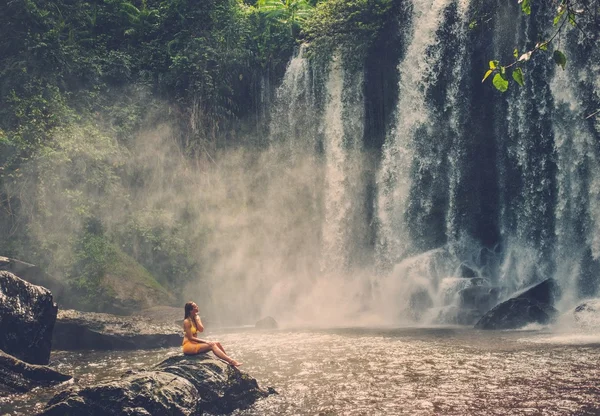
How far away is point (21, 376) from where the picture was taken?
433 inches

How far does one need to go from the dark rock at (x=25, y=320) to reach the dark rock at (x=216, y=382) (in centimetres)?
486

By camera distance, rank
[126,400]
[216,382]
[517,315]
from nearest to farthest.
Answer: [126,400]
[216,382]
[517,315]

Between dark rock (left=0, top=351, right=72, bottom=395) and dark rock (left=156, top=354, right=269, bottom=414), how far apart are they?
2.93m

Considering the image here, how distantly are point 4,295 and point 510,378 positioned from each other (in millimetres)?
10399

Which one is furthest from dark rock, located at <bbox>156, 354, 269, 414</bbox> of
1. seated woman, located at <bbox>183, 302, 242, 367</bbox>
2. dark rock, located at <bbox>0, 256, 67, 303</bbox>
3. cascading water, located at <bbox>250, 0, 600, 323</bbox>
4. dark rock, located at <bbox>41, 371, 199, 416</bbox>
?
cascading water, located at <bbox>250, 0, 600, 323</bbox>

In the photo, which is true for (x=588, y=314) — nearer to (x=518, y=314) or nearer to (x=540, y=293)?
(x=518, y=314)

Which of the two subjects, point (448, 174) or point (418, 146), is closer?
point (448, 174)

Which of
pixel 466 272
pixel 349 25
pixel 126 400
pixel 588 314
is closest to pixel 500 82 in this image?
pixel 126 400

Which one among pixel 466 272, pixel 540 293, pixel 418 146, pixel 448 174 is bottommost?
pixel 540 293

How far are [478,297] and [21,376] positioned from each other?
16.2 meters

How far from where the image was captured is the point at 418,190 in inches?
1096

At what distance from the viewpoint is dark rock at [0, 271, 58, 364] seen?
12.8m

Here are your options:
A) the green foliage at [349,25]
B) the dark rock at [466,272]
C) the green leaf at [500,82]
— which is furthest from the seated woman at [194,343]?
the green foliage at [349,25]

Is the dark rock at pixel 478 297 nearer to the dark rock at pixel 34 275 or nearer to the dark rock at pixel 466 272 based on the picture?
the dark rock at pixel 466 272
